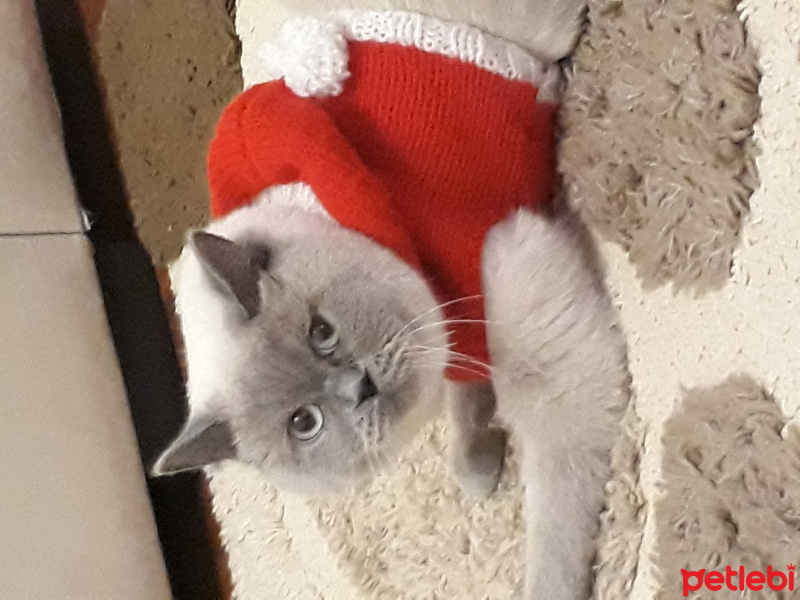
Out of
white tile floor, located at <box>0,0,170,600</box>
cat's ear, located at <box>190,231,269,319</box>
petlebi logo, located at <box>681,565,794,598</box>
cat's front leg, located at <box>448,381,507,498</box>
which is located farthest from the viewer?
white tile floor, located at <box>0,0,170,600</box>

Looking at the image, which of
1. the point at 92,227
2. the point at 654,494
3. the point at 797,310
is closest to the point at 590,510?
the point at 654,494

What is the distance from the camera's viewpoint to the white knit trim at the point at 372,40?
0.80 metres

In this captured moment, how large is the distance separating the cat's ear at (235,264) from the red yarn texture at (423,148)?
9 centimetres

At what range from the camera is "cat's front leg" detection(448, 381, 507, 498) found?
3.22ft

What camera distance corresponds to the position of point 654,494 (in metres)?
0.76

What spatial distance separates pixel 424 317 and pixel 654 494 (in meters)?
0.28

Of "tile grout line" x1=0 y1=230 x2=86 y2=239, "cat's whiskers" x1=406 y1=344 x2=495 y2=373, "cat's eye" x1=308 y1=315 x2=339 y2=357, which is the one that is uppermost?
"cat's eye" x1=308 y1=315 x2=339 y2=357

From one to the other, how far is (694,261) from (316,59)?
41 cm

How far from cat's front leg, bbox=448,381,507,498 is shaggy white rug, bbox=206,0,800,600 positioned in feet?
0.44

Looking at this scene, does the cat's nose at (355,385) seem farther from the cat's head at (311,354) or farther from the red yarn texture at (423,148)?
the red yarn texture at (423,148)

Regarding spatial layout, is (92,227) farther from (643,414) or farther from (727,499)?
(727,499)

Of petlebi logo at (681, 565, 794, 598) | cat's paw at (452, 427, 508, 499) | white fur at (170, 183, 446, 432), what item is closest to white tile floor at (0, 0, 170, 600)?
white fur at (170, 183, 446, 432)

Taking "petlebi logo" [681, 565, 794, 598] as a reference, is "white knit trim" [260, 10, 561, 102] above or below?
above

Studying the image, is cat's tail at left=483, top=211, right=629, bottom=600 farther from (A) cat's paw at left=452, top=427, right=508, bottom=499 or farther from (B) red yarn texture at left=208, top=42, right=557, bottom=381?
(A) cat's paw at left=452, top=427, right=508, bottom=499
